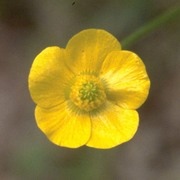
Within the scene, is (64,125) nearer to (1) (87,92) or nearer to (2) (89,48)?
(1) (87,92)

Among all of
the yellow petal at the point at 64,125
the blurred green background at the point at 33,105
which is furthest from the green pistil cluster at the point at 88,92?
the blurred green background at the point at 33,105

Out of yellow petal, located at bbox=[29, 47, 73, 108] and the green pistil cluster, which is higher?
yellow petal, located at bbox=[29, 47, 73, 108]

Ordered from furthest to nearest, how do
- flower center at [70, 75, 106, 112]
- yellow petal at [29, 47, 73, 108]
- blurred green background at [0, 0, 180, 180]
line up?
blurred green background at [0, 0, 180, 180] < flower center at [70, 75, 106, 112] < yellow petal at [29, 47, 73, 108]

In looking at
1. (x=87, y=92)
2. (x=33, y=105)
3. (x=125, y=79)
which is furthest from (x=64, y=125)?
(x=33, y=105)

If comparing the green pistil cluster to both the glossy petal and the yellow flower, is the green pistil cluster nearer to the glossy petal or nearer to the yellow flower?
the yellow flower

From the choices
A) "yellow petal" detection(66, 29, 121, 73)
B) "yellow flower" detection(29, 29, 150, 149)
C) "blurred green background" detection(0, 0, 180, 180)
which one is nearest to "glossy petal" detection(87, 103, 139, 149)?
"yellow flower" detection(29, 29, 150, 149)

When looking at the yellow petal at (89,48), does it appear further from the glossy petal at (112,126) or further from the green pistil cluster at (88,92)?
the glossy petal at (112,126)

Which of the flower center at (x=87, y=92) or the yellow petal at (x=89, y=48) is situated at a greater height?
the yellow petal at (x=89, y=48)

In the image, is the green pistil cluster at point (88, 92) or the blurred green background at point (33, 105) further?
the blurred green background at point (33, 105)
